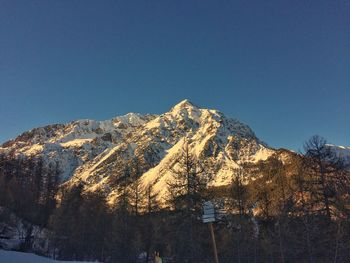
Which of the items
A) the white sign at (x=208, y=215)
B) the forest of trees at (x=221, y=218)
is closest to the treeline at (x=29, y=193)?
the forest of trees at (x=221, y=218)

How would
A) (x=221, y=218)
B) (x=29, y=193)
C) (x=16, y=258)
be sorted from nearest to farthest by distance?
(x=16, y=258) < (x=221, y=218) < (x=29, y=193)

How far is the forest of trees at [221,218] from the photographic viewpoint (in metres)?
31.8

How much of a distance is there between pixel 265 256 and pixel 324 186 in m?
20.4

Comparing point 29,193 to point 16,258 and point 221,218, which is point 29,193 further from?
point 16,258

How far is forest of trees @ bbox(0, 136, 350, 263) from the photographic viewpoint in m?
31.8

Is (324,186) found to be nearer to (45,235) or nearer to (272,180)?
(272,180)

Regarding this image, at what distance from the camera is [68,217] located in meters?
56.1

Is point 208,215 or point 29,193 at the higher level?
point 29,193

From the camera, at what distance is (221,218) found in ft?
162

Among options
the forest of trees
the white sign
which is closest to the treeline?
the forest of trees

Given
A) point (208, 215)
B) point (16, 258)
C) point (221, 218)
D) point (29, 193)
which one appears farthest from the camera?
point (29, 193)

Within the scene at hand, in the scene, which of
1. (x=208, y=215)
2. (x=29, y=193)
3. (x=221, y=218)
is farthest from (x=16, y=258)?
(x=29, y=193)

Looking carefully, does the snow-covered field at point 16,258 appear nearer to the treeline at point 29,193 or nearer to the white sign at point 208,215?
the white sign at point 208,215

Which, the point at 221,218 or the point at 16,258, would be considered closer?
the point at 16,258
